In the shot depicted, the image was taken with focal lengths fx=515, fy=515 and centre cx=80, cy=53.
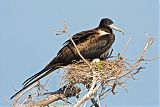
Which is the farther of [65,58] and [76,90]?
[65,58]

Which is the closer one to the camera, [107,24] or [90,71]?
[90,71]

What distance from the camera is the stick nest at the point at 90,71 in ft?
20.7

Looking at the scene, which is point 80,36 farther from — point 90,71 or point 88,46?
point 90,71

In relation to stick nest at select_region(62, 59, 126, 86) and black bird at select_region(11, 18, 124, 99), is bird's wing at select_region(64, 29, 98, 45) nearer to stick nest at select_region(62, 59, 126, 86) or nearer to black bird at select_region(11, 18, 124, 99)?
black bird at select_region(11, 18, 124, 99)

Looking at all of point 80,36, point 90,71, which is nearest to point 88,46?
point 80,36

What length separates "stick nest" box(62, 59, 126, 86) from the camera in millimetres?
6316

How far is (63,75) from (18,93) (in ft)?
2.06

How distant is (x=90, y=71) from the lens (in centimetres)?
634

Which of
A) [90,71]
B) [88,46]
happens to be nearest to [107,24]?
[88,46]

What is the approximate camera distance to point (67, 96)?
21.6ft

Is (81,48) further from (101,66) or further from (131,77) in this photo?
(131,77)

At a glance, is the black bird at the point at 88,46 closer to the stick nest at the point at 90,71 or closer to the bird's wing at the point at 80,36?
the bird's wing at the point at 80,36

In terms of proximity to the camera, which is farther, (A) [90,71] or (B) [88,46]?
(B) [88,46]

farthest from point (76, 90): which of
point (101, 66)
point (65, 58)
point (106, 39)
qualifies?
point (106, 39)
